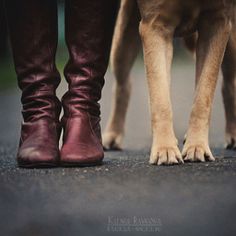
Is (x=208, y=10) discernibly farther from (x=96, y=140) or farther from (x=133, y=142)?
(x=133, y=142)

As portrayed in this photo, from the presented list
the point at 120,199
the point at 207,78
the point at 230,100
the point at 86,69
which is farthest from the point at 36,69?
the point at 230,100

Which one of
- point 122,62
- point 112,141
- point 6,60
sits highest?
point 122,62

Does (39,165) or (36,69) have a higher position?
(36,69)

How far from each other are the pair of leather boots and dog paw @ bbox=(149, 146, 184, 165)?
21 cm

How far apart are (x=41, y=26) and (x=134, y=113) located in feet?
9.37

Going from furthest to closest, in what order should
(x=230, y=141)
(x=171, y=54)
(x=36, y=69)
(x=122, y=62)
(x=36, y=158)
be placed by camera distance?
1. (x=122, y=62)
2. (x=230, y=141)
3. (x=171, y=54)
4. (x=36, y=69)
5. (x=36, y=158)

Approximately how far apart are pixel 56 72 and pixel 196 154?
0.64m

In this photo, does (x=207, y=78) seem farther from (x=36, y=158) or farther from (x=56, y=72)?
(x=36, y=158)

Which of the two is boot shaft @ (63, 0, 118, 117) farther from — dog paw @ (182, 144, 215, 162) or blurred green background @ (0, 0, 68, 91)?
blurred green background @ (0, 0, 68, 91)

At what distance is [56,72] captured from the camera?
2.97 metres

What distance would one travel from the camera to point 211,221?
214cm

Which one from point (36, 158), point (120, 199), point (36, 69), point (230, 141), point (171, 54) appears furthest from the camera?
point (230, 141)

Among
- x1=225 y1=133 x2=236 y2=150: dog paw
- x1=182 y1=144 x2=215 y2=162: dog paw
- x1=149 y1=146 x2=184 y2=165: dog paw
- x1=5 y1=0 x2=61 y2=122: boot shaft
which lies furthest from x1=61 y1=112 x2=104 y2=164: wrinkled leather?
x1=225 y1=133 x2=236 y2=150: dog paw

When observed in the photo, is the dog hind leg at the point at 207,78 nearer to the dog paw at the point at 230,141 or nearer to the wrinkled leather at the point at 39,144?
the wrinkled leather at the point at 39,144
